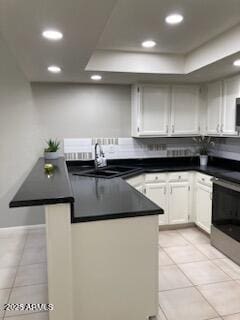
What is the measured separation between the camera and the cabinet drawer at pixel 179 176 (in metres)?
4.05

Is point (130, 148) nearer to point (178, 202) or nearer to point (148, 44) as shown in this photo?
point (178, 202)

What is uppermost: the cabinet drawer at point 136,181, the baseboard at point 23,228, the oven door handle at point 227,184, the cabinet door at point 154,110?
the cabinet door at point 154,110

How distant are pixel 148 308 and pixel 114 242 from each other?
597 mm

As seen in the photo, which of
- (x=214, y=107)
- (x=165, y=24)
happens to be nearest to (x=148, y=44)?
(x=165, y=24)

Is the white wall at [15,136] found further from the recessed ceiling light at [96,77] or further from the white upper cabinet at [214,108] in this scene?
the white upper cabinet at [214,108]

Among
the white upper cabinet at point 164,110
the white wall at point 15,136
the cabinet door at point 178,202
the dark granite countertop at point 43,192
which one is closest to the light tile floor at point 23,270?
the white wall at point 15,136

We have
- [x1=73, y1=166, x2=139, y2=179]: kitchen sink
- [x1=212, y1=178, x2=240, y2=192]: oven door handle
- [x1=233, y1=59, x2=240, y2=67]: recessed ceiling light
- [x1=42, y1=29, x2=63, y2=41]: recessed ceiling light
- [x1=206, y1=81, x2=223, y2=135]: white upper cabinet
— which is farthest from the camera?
[x1=206, y1=81, x2=223, y2=135]: white upper cabinet

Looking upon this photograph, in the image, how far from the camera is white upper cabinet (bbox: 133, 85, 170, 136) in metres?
4.08

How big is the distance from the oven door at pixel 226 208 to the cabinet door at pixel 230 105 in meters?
0.78

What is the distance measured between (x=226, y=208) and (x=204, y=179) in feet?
2.26

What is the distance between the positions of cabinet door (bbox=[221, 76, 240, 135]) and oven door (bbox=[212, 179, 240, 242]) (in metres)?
0.78

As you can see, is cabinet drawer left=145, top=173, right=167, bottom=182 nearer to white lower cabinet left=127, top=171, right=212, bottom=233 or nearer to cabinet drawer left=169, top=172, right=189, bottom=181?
white lower cabinet left=127, top=171, right=212, bottom=233

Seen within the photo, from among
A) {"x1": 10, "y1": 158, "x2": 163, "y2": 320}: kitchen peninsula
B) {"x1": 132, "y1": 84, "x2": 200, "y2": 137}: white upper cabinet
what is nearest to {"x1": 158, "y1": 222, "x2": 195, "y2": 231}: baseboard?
{"x1": 132, "y1": 84, "x2": 200, "y2": 137}: white upper cabinet

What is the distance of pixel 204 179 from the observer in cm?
385
